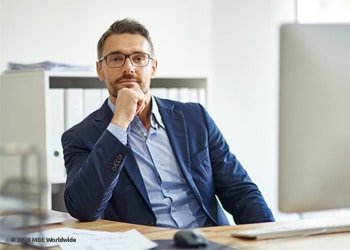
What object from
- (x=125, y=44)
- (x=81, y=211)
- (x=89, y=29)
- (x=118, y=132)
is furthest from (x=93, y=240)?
(x=89, y=29)

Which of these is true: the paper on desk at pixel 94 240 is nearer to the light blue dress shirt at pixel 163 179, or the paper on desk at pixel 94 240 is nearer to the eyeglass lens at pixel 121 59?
the light blue dress shirt at pixel 163 179

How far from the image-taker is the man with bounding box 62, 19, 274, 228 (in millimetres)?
1775

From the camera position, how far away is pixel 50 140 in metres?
2.70

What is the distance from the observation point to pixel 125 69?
6.69 feet

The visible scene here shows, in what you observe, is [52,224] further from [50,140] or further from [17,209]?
[50,140]

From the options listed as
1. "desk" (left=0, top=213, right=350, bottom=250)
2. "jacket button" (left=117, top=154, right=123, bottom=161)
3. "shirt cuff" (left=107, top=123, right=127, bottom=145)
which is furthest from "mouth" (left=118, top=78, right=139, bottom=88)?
"desk" (left=0, top=213, right=350, bottom=250)

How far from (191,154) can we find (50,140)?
0.89 metres

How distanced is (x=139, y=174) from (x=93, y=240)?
1.55 feet

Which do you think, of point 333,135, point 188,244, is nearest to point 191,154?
point 188,244

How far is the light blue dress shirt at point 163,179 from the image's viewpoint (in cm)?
194

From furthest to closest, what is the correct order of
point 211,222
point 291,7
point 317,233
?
point 291,7, point 211,222, point 317,233

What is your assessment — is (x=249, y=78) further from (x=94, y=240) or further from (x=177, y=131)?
(x=94, y=240)

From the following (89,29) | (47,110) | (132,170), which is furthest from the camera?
(89,29)

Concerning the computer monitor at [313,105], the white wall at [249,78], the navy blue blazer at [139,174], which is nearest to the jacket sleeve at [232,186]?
the navy blue blazer at [139,174]
